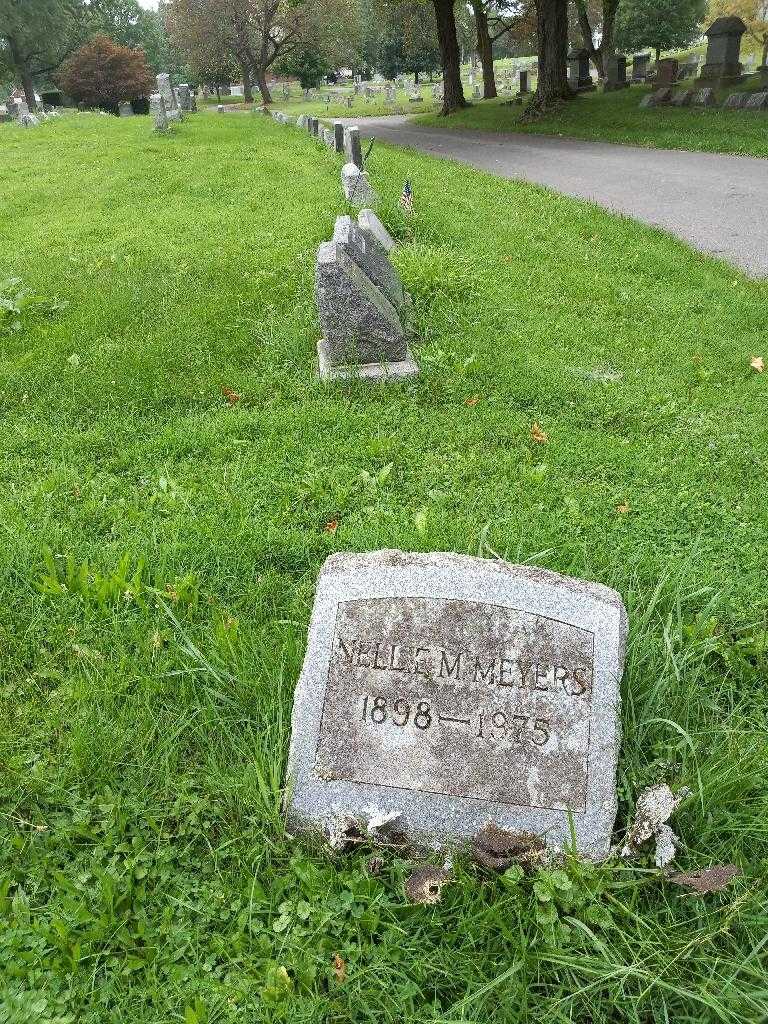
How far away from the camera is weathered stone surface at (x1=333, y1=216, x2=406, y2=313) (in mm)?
5402

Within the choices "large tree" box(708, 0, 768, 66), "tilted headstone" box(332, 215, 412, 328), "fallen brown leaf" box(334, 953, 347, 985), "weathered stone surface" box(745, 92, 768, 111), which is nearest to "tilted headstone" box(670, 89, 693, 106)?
"weathered stone surface" box(745, 92, 768, 111)

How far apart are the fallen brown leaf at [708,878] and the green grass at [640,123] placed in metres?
14.5

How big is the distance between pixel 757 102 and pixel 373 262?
55.4 ft

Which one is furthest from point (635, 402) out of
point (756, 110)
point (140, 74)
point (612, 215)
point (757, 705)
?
point (140, 74)

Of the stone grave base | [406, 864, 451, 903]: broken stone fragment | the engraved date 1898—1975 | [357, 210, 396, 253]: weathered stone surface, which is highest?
[357, 210, 396, 253]: weathered stone surface

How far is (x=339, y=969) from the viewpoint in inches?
74.2

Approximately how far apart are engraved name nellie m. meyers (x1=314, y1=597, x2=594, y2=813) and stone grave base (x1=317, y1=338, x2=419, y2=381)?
2.94 m

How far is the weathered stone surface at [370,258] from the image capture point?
5.40 m

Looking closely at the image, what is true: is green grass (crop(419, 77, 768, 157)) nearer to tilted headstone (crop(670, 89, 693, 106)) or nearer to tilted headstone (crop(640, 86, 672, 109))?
tilted headstone (crop(640, 86, 672, 109))

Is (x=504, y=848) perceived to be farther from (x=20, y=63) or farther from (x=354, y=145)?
(x=20, y=63)

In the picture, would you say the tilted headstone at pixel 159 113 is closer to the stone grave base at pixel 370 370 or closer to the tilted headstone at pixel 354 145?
the tilted headstone at pixel 354 145

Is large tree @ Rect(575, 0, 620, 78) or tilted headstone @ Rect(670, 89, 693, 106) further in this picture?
large tree @ Rect(575, 0, 620, 78)

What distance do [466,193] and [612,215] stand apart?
8.92 ft

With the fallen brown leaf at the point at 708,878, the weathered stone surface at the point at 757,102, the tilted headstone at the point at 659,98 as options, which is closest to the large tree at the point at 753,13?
the tilted headstone at the point at 659,98
